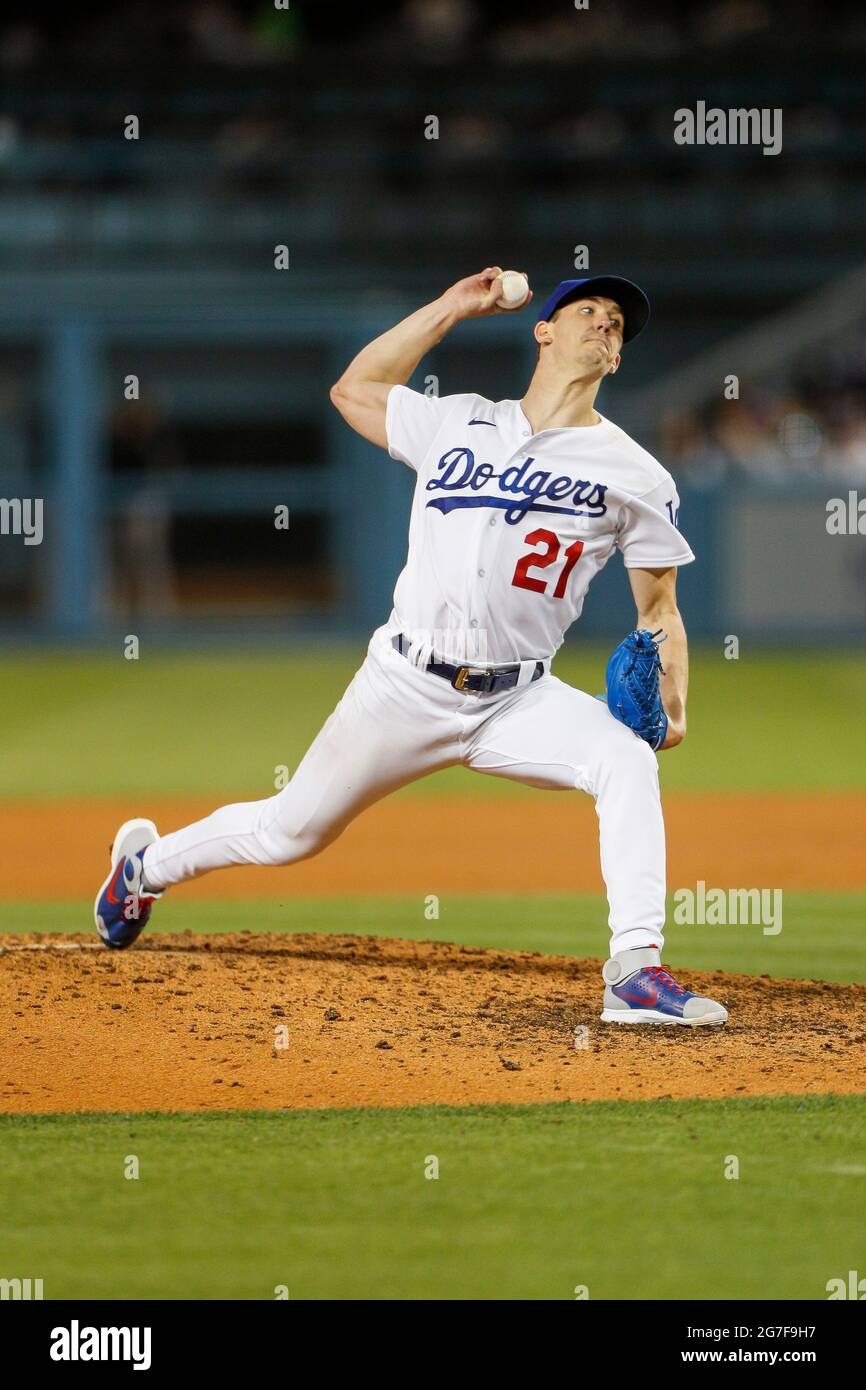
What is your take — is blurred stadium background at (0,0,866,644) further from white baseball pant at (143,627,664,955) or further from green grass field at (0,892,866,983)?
white baseball pant at (143,627,664,955)

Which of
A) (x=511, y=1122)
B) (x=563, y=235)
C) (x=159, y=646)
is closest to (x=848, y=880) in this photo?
(x=511, y=1122)

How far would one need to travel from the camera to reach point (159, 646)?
63.7 feet

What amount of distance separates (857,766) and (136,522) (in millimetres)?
10606

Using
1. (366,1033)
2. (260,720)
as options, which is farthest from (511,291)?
(260,720)

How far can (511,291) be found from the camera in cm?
528

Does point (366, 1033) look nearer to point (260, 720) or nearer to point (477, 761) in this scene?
point (477, 761)

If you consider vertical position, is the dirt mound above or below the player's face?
below

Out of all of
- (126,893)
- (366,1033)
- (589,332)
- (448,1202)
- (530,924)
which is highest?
(589,332)

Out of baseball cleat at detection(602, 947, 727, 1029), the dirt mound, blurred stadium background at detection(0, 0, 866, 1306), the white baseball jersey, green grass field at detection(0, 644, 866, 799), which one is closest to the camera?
blurred stadium background at detection(0, 0, 866, 1306)

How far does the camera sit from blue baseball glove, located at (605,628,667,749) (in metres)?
5.07

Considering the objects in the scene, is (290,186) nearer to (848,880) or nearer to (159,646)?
(159,646)

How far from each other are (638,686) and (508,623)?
1.41ft

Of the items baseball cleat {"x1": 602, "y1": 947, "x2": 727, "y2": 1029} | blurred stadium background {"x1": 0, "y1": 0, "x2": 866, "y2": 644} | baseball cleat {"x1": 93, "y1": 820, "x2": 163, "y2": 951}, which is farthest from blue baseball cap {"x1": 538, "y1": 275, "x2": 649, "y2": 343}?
blurred stadium background {"x1": 0, "y1": 0, "x2": 866, "y2": 644}

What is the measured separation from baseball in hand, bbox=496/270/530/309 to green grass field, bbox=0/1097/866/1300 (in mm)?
2261
